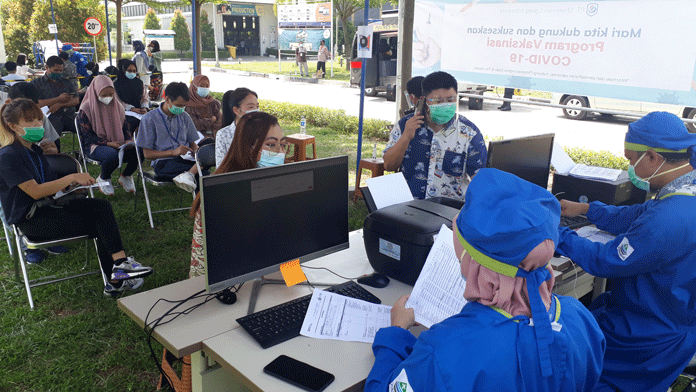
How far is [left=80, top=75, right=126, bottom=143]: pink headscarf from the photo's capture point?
18.7ft

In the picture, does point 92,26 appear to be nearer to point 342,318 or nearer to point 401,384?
point 342,318

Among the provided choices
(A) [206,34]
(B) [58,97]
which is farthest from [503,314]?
(A) [206,34]

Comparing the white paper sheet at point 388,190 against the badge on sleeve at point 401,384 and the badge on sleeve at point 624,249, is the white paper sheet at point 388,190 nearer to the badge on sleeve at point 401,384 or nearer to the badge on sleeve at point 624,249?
the badge on sleeve at point 624,249

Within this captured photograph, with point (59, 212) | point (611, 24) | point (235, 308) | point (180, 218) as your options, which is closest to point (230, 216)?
point (235, 308)

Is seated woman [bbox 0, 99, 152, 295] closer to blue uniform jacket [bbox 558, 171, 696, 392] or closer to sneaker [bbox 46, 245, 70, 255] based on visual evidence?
sneaker [bbox 46, 245, 70, 255]

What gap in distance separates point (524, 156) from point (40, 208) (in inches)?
120

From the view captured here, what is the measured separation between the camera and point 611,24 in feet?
15.2

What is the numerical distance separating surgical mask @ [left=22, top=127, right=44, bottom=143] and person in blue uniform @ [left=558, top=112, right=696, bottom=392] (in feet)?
11.0

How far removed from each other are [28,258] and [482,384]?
417 centimetres

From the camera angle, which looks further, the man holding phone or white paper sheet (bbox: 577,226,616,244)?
the man holding phone

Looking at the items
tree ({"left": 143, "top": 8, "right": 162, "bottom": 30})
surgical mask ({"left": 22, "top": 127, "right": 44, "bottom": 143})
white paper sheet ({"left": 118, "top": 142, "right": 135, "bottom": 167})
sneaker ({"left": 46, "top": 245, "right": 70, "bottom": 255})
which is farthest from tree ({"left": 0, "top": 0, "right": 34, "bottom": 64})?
surgical mask ({"left": 22, "top": 127, "right": 44, "bottom": 143})

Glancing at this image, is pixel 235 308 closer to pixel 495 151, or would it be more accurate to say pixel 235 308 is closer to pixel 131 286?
pixel 495 151

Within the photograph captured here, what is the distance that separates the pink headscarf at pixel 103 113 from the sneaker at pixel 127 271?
2.87 m

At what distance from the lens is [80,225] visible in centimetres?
342
